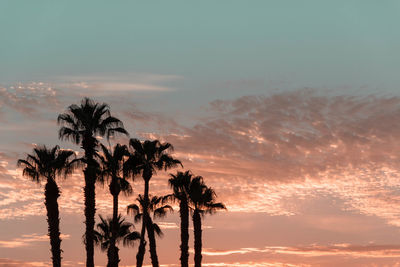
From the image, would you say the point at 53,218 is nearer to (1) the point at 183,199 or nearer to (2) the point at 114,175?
(2) the point at 114,175

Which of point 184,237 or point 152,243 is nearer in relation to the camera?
point 184,237

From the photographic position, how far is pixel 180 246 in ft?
267

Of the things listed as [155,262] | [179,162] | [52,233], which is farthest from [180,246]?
[52,233]

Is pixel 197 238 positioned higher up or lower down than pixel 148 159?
lower down

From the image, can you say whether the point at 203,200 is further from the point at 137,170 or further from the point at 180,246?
the point at 137,170

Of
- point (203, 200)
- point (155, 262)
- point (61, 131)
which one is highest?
point (61, 131)

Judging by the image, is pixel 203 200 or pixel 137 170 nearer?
pixel 137 170

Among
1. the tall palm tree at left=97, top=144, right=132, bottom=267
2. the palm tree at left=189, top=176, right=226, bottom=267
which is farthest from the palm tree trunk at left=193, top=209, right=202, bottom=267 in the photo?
the tall palm tree at left=97, top=144, right=132, bottom=267

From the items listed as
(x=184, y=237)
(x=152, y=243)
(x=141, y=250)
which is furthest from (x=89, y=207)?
(x=152, y=243)

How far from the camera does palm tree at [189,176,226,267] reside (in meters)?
81.9

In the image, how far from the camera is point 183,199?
82000 millimetres

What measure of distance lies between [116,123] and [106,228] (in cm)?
2805

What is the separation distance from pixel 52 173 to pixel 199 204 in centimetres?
2180

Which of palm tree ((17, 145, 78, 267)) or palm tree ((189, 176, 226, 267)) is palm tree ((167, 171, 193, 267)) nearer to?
palm tree ((189, 176, 226, 267))
